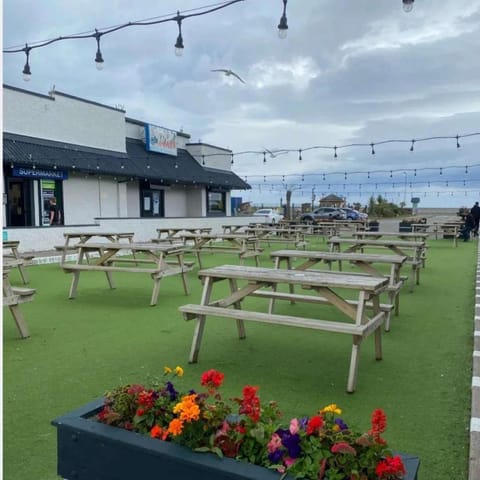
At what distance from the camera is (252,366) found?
3.66 meters

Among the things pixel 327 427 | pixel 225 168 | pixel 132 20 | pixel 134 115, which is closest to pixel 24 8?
pixel 132 20

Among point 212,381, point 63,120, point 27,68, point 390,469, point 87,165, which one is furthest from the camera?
point 63,120

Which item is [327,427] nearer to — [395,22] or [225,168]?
[395,22]

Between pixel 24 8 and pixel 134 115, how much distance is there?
17281 mm

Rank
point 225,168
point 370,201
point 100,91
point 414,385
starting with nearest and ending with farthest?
point 414,385 → point 100,91 → point 225,168 → point 370,201

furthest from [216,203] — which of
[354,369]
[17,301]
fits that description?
[354,369]

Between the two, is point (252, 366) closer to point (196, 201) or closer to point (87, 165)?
point (87, 165)

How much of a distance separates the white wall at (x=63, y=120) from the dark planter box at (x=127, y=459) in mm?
14215

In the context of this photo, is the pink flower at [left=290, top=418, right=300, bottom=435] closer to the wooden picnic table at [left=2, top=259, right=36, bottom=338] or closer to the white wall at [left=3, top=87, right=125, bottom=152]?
the wooden picnic table at [left=2, top=259, right=36, bottom=338]

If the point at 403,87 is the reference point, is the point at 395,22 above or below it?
below

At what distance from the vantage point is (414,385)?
3293 mm

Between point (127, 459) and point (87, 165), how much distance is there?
617 inches

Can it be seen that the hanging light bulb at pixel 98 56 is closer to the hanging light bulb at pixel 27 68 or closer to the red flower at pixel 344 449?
the hanging light bulb at pixel 27 68

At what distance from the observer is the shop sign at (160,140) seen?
21.4m
